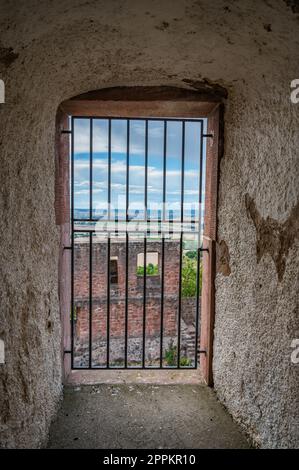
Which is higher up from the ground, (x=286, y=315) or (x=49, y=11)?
(x=49, y=11)

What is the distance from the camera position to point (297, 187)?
1.33 m

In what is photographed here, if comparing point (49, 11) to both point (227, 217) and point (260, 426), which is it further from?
point (260, 426)

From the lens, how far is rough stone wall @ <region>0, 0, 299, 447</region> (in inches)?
44.5

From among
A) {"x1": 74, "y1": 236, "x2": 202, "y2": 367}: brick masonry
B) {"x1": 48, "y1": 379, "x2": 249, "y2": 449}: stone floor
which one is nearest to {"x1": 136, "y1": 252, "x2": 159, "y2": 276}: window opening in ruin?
{"x1": 74, "y1": 236, "x2": 202, "y2": 367}: brick masonry

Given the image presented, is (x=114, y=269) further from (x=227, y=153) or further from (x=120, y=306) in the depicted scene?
(x=227, y=153)

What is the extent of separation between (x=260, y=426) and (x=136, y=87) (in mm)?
2010

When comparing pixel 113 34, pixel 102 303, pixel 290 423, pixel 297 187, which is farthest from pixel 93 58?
pixel 102 303

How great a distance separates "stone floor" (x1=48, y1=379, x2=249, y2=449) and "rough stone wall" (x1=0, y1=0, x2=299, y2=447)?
0.14 m

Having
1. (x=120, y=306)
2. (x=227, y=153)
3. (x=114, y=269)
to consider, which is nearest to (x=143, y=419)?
(x=227, y=153)

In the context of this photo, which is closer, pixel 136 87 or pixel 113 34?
pixel 113 34

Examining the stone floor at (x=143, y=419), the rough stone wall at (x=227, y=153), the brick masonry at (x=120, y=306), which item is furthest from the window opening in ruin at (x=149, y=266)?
the rough stone wall at (x=227, y=153)

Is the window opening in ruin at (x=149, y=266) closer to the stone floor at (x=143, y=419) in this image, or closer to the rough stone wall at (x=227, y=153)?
the stone floor at (x=143, y=419)

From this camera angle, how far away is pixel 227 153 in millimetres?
2064

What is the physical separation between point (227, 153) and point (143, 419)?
69.3 inches
